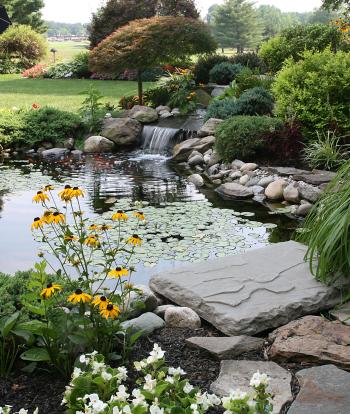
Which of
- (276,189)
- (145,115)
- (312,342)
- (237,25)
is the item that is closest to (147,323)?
(312,342)

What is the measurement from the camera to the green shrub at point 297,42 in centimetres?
1370

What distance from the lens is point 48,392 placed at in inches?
103

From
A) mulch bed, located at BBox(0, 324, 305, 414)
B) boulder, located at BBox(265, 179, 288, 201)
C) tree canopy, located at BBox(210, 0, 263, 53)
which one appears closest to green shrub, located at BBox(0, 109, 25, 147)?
boulder, located at BBox(265, 179, 288, 201)

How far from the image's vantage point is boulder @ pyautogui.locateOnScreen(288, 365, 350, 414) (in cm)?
234

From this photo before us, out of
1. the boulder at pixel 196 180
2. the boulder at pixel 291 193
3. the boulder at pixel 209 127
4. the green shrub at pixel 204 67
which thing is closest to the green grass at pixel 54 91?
the green shrub at pixel 204 67

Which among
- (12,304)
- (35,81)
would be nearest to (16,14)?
(35,81)

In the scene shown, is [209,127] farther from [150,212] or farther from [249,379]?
[249,379]

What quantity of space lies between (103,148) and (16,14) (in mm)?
27091

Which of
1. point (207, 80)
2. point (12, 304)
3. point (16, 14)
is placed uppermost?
point (16, 14)

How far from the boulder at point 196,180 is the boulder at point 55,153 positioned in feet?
10.5

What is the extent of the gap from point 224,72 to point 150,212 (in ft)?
28.8

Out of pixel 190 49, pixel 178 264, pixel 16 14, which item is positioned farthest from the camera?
pixel 16 14

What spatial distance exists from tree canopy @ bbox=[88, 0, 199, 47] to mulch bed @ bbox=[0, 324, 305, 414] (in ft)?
68.8

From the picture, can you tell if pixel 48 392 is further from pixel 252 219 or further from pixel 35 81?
pixel 35 81
